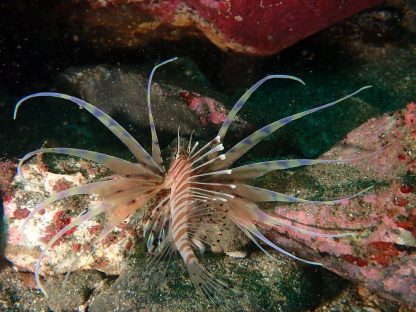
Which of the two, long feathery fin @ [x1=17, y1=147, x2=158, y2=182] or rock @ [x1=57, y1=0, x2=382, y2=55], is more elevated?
rock @ [x1=57, y1=0, x2=382, y2=55]

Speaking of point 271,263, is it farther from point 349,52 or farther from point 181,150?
point 349,52

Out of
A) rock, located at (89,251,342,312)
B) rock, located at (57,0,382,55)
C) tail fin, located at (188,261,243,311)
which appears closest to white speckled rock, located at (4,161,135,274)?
rock, located at (89,251,342,312)

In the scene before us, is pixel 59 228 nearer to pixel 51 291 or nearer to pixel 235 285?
pixel 51 291

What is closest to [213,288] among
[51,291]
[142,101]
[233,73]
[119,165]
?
[119,165]

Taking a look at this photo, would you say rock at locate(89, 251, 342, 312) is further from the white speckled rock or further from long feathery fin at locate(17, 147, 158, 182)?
long feathery fin at locate(17, 147, 158, 182)

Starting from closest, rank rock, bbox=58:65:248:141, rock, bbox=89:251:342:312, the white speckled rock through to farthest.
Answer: rock, bbox=89:251:342:312 → the white speckled rock → rock, bbox=58:65:248:141

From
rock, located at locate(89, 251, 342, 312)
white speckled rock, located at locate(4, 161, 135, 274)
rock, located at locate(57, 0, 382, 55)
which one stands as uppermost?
rock, located at locate(57, 0, 382, 55)

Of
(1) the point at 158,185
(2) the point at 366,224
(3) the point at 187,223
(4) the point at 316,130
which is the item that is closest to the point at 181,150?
(1) the point at 158,185
